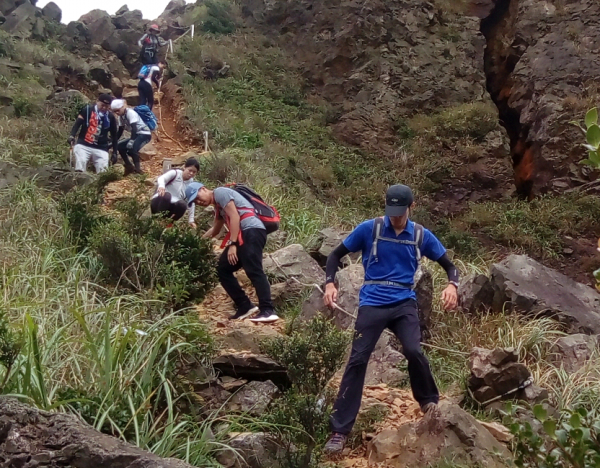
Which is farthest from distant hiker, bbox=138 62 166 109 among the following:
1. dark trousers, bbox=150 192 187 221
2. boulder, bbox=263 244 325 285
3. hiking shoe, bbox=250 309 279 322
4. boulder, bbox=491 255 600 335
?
boulder, bbox=491 255 600 335

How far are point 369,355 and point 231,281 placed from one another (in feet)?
8.06

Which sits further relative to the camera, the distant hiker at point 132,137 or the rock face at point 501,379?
the distant hiker at point 132,137

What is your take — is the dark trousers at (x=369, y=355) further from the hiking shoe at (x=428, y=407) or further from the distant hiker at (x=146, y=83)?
the distant hiker at (x=146, y=83)

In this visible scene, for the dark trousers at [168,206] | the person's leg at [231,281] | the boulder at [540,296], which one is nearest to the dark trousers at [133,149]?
the dark trousers at [168,206]

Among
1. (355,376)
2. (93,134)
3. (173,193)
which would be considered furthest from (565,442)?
(93,134)

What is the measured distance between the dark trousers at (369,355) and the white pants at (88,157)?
687 cm

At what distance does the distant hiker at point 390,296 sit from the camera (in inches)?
181

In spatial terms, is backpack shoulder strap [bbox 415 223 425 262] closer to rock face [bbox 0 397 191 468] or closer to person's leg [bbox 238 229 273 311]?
person's leg [bbox 238 229 273 311]

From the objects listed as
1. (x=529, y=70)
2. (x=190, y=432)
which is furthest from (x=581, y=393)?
(x=529, y=70)

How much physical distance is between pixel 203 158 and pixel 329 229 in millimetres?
3962

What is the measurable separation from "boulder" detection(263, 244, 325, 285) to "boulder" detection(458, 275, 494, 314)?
164cm

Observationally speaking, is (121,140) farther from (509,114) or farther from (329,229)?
(509,114)

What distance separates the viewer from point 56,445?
2.88 metres

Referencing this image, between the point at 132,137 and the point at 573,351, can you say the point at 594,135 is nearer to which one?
the point at 573,351
